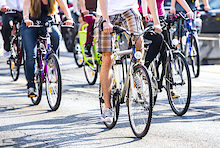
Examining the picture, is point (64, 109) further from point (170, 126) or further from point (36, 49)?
point (170, 126)

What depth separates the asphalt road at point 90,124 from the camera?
5227 millimetres

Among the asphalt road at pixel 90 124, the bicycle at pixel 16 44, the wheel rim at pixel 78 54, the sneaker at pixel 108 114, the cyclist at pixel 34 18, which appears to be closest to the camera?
the asphalt road at pixel 90 124

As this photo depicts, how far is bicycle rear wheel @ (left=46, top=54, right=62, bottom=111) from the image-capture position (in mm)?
6610

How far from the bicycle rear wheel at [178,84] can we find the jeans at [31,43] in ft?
5.71

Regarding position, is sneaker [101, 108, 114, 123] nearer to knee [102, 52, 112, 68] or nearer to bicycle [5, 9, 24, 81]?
knee [102, 52, 112, 68]

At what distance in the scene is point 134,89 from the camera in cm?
524

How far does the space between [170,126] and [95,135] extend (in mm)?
926

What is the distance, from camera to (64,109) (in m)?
7.07

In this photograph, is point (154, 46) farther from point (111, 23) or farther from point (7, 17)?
point (7, 17)

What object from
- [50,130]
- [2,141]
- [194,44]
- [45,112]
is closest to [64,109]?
[45,112]

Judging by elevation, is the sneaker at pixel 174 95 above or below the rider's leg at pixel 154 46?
below

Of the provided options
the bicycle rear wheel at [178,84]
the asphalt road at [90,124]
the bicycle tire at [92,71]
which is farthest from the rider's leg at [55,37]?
the bicycle tire at [92,71]

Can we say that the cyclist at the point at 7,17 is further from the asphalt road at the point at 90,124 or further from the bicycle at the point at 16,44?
the asphalt road at the point at 90,124

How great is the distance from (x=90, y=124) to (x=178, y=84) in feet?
4.11
